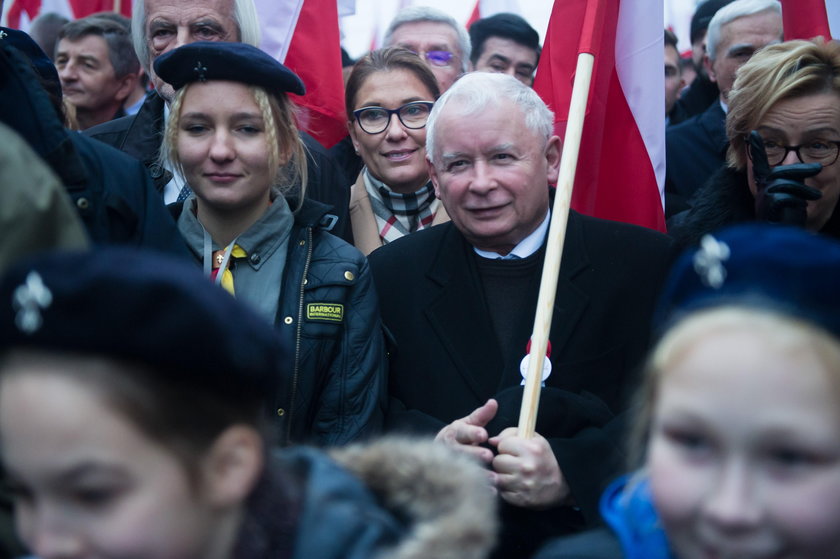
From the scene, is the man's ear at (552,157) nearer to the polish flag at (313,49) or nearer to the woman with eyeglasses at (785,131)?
the woman with eyeglasses at (785,131)

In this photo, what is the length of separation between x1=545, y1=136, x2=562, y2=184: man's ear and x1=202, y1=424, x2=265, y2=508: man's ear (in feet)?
7.45

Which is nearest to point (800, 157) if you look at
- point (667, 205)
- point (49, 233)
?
point (667, 205)

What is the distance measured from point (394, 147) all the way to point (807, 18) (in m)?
1.89

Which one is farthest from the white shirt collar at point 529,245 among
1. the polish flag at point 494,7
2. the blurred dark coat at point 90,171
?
the polish flag at point 494,7

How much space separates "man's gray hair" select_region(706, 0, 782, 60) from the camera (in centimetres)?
Result: 555

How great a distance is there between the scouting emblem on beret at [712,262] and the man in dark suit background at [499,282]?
4.45 feet

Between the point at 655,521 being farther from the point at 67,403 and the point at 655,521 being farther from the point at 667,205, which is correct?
the point at 667,205

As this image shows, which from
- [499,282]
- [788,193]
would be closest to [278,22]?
[499,282]

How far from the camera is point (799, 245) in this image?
1727mm

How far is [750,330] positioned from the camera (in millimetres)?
1691

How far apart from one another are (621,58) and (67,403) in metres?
3.31

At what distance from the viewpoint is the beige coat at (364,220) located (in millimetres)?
4520

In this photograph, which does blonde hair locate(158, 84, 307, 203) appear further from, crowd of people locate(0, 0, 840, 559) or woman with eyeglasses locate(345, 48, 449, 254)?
woman with eyeglasses locate(345, 48, 449, 254)

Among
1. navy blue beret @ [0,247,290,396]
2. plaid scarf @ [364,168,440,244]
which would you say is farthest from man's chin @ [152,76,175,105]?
navy blue beret @ [0,247,290,396]
